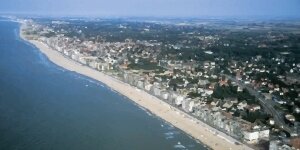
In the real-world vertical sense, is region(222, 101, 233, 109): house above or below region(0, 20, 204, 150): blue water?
above

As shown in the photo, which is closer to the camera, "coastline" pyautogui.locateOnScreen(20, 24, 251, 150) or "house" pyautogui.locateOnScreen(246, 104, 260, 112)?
"coastline" pyautogui.locateOnScreen(20, 24, 251, 150)

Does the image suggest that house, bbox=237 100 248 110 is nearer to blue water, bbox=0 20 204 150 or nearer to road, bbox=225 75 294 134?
road, bbox=225 75 294 134

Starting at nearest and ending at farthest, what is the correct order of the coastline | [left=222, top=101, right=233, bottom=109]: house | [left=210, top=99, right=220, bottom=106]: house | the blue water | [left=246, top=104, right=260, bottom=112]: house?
1. the blue water
2. the coastline
3. [left=246, top=104, right=260, bottom=112]: house
4. [left=222, top=101, right=233, bottom=109]: house
5. [left=210, top=99, right=220, bottom=106]: house

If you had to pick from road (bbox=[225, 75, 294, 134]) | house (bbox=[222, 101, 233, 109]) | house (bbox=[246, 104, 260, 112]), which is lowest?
road (bbox=[225, 75, 294, 134])

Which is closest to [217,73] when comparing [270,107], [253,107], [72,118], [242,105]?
[270,107]

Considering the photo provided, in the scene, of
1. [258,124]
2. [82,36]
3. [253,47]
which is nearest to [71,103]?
[258,124]

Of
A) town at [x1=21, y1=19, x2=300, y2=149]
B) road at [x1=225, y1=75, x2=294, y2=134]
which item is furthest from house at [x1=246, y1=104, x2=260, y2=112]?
road at [x1=225, y1=75, x2=294, y2=134]

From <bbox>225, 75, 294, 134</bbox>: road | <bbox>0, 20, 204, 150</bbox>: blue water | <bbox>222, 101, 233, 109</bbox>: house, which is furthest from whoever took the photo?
<bbox>222, 101, 233, 109</bbox>: house
